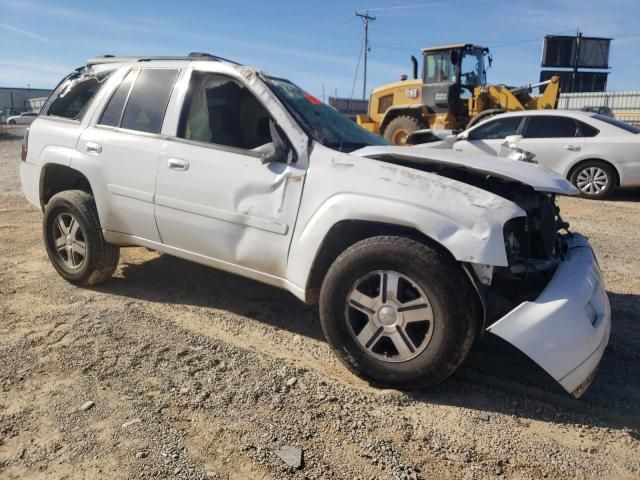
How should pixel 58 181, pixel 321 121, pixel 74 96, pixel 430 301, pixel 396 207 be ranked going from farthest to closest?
pixel 58 181, pixel 74 96, pixel 321 121, pixel 396 207, pixel 430 301

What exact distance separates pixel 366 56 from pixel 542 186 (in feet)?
165

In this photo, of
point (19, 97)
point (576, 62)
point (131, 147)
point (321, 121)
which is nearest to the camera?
point (321, 121)

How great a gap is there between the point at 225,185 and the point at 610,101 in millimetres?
36750

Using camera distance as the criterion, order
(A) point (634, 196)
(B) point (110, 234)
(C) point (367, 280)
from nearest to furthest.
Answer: (C) point (367, 280) < (B) point (110, 234) < (A) point (634, 196)

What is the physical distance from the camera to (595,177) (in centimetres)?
925

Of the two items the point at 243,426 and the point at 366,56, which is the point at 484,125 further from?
the point at 366,56

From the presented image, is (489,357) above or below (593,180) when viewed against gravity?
below

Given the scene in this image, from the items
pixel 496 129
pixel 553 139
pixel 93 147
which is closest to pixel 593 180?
pixel 553 139

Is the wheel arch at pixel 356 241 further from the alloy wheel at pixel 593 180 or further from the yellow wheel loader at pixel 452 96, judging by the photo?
the yellow wheel loader at pixel 452 96

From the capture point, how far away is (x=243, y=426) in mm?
2766

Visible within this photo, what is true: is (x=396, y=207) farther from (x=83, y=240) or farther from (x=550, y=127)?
(x=550, y=127)

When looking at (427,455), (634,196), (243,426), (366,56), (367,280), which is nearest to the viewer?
(427,455)

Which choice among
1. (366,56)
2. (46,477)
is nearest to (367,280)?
(46,477)

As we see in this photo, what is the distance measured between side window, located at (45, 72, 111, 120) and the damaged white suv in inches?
0.8
